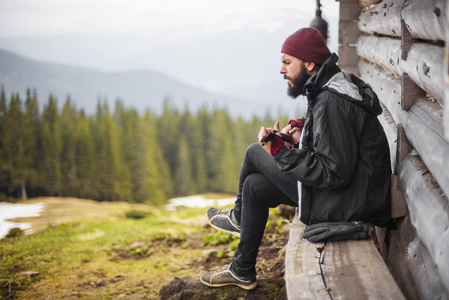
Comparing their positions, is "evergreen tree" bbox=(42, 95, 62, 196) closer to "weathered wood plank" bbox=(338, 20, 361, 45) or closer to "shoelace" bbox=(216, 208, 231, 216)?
"weathered wood plank" bbox=(338, 20, 361, 45)

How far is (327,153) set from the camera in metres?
2.53

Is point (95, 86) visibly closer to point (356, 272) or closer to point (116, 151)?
point (116, 151)

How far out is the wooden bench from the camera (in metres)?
2.01

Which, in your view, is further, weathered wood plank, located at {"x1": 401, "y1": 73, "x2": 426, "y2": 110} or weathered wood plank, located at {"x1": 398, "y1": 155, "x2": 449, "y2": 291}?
weathered wood plank, located at {"x1": 401, "y1": 73, "x2": 426, "y2": 110}

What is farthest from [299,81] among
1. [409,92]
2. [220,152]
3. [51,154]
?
[220,152]

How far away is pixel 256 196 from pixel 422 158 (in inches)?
46.5

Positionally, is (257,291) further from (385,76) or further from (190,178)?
(190,178)

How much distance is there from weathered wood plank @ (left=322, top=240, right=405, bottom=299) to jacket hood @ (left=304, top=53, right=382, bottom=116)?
82 cm

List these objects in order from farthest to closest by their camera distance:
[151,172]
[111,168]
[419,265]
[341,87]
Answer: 1. [151,172]
2. [111,168]
3. [341,87]
4. [419,265]

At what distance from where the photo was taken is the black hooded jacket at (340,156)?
8.34ft

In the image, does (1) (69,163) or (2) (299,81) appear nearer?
(2) (299,81)

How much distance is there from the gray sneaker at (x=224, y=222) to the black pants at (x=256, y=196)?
28cm

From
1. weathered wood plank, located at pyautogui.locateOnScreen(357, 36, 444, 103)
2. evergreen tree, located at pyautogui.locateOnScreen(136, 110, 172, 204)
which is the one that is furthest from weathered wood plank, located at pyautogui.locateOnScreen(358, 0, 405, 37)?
evergreen tree, located at pyautogui.locateOnScreen(136, 110, 172, 204)

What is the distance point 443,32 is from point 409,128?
1.01 meters
